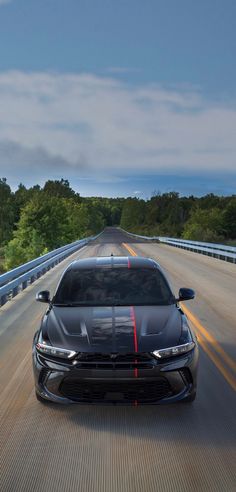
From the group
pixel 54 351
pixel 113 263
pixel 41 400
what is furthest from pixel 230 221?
pixel 54 351

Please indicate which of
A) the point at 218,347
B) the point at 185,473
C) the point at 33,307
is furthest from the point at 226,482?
the point at 33,307

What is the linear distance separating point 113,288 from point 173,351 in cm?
170

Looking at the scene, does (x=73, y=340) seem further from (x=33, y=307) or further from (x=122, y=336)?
(x=33, y=307)

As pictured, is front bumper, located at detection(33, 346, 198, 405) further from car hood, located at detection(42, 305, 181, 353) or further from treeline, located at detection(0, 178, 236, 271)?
treeline, located at detection(0, 178, 236, 271)

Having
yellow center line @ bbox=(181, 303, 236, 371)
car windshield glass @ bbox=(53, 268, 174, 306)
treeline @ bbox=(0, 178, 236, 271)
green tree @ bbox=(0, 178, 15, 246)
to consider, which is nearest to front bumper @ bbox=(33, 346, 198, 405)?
car windshield glass @ bbox=(53, 268, 174, 306)

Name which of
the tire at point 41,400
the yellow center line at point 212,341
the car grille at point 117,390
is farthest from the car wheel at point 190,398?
the yellow center line at point 212,341

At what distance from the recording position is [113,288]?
6.44 meters

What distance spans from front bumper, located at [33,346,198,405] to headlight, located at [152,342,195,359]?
5 centimetres

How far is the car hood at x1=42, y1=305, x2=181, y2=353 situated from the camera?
4.89 metres

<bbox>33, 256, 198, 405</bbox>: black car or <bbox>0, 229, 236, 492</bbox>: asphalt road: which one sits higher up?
<bbox>33, 256, 198, 405</bbox>: black car

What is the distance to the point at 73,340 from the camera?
5.01 metres

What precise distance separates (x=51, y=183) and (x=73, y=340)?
18945 cm

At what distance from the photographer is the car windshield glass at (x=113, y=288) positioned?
6.21 metres

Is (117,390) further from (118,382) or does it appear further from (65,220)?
(65,220)
